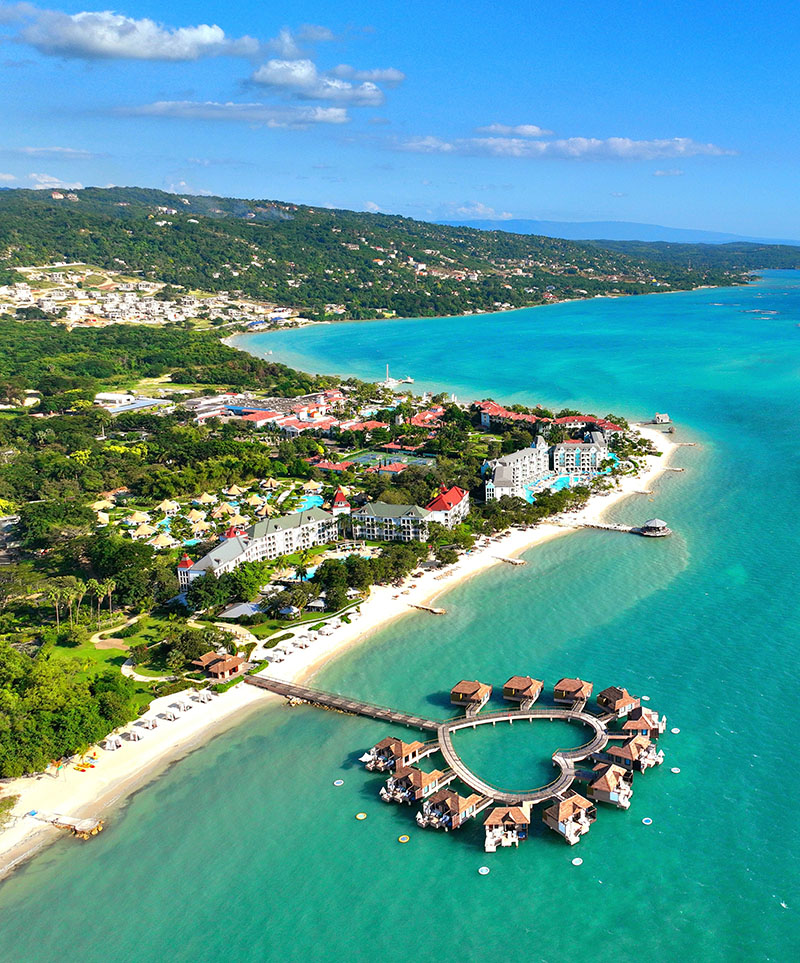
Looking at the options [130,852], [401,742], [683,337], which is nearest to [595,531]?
[401,742]

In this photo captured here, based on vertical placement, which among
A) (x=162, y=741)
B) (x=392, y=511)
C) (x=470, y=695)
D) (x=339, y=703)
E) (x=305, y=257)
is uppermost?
(x=305, y=257)

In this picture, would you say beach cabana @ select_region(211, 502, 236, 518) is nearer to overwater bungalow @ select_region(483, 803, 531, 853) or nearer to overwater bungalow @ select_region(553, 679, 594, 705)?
overwater bungalow @ select_region(553, 679, 594, 705)

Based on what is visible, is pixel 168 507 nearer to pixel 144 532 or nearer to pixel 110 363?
pixel 144 532

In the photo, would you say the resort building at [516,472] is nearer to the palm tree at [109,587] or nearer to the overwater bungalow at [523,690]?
the overwater bungalow at [523,690]

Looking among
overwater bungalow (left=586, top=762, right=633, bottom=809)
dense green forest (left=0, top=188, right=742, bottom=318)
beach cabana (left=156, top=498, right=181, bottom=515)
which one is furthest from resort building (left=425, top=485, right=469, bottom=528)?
dense green forest (left=0, top=188, right=742, bottom=318)

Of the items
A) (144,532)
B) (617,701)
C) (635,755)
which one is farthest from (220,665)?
(144,532)

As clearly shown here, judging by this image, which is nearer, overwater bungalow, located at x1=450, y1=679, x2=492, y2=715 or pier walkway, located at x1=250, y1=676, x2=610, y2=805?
pier walkway, located at x1=250, y1=676, x2=610, y2=805
